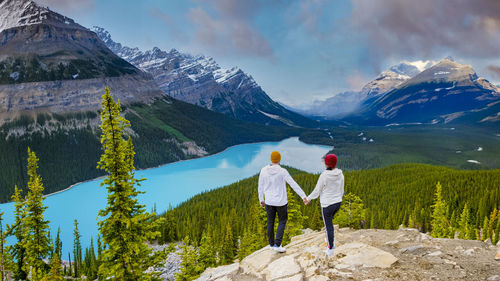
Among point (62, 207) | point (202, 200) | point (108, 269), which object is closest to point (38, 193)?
point (108, 269)

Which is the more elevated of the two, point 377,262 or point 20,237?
point 377,262

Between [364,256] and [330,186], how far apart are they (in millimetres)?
3096

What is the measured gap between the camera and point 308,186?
9569cm

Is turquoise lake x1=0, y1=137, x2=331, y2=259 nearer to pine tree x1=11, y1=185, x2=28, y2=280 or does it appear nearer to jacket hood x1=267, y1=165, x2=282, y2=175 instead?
pine tree x1=11, y1=185, x2=28, y2=280

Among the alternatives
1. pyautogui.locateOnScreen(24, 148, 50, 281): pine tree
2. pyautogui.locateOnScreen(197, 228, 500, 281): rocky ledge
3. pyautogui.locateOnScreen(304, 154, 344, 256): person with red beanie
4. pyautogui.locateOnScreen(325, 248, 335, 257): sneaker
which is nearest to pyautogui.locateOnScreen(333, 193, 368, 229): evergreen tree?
pyautogui.locateOnScreen(197, 228, 500, 281): rocky ledge

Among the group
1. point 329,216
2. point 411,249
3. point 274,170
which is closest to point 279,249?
point 329,216

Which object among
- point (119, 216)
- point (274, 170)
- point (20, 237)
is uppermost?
point (274, 170)

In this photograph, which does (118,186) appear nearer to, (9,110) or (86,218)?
(86,218)

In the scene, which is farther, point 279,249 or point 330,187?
point 279,249

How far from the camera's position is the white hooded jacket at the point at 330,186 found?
10.4m

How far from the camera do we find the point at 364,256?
10.7 meters

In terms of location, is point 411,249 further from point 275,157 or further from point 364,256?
point 275,157

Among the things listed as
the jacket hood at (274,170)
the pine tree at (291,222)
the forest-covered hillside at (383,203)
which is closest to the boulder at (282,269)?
the jacket hood at (274,170)

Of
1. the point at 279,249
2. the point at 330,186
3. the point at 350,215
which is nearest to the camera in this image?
the point at 330,186
